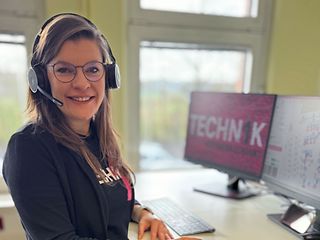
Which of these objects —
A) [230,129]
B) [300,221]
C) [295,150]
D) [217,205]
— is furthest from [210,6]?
[300,221]

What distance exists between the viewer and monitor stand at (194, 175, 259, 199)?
1.45 metres

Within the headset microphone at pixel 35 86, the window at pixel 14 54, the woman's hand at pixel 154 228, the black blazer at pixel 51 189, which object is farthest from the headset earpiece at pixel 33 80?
the window at pixel 14 54

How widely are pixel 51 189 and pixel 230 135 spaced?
0.95 metres

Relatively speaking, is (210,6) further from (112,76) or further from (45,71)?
(45,71)

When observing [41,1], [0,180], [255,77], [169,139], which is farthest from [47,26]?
[255,77]

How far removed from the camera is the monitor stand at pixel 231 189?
1453 mm

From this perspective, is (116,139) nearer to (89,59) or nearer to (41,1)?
(89,59)

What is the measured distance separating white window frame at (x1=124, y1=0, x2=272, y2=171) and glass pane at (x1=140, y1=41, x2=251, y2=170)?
0.16 ft

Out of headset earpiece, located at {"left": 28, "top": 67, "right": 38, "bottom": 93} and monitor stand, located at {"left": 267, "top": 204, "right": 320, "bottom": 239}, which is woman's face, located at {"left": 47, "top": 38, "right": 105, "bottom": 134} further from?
monitor stand, located at {"left": 267, "top": 204, "right": 320, "bottom": 239}

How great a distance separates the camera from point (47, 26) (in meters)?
0.85

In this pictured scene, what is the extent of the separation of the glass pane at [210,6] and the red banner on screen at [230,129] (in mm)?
563

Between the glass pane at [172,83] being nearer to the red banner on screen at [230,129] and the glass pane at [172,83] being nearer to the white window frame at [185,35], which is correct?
the white window frame at [185,35]

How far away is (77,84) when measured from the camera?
85cm

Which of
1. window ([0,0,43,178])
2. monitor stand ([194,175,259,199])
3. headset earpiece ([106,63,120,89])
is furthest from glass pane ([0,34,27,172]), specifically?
monitor stand ([194,175,259,199])
